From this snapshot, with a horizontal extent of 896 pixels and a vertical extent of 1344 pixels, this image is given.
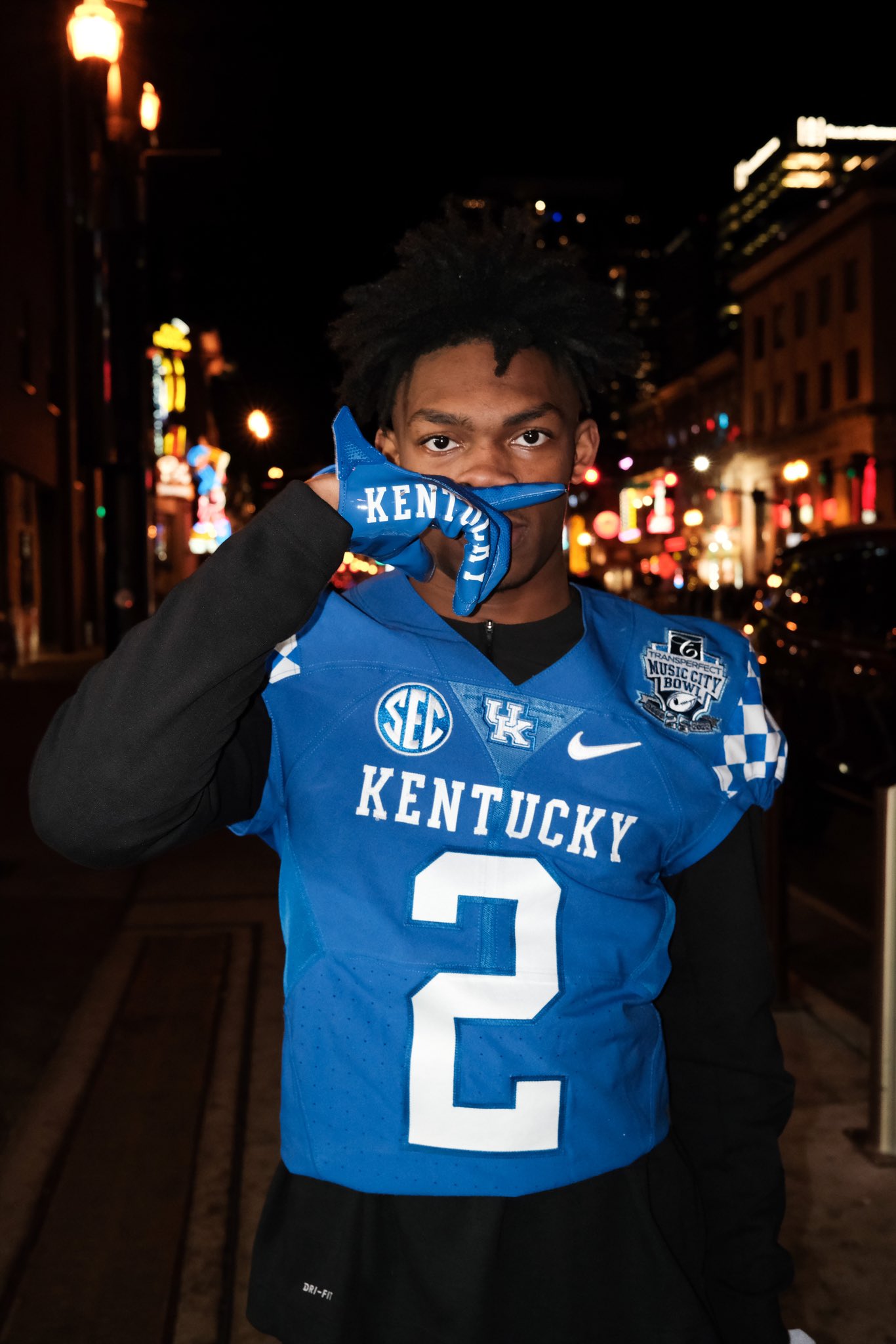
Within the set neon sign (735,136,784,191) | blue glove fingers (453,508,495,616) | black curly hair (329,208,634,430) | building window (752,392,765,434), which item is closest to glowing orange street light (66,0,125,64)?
black curly hair (329,208,634,430)

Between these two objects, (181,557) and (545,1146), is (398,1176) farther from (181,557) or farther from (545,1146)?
(181,557)

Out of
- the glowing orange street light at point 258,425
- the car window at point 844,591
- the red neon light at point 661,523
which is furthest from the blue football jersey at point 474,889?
the red neon light at point 661,523

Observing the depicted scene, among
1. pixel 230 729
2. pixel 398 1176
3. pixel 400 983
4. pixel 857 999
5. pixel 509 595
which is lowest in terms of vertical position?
pixel 857 999

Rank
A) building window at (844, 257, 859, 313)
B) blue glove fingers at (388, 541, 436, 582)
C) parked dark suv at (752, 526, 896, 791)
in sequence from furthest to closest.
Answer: building window at (844, 257, 859, 313)
parked dark suv at (752, 526, 896, 791)
blue glove fingers at (388, 541, 436, 582)

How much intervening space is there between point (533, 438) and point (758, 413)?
63.0 m

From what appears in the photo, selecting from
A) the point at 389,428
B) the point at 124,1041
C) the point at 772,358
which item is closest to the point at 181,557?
the point at 772,358

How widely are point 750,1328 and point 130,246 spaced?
15869mm

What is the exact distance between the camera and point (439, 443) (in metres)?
2.02

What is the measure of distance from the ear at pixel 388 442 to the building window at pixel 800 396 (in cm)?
5624

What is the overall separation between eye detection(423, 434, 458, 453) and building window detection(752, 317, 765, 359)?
2455 inches

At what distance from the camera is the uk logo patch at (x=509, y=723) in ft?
6.23

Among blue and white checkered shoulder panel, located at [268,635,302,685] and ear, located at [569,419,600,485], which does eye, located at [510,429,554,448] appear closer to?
ear, located at [569,419,600,485]

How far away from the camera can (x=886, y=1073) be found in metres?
4.23

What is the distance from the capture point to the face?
2000 millimetres
